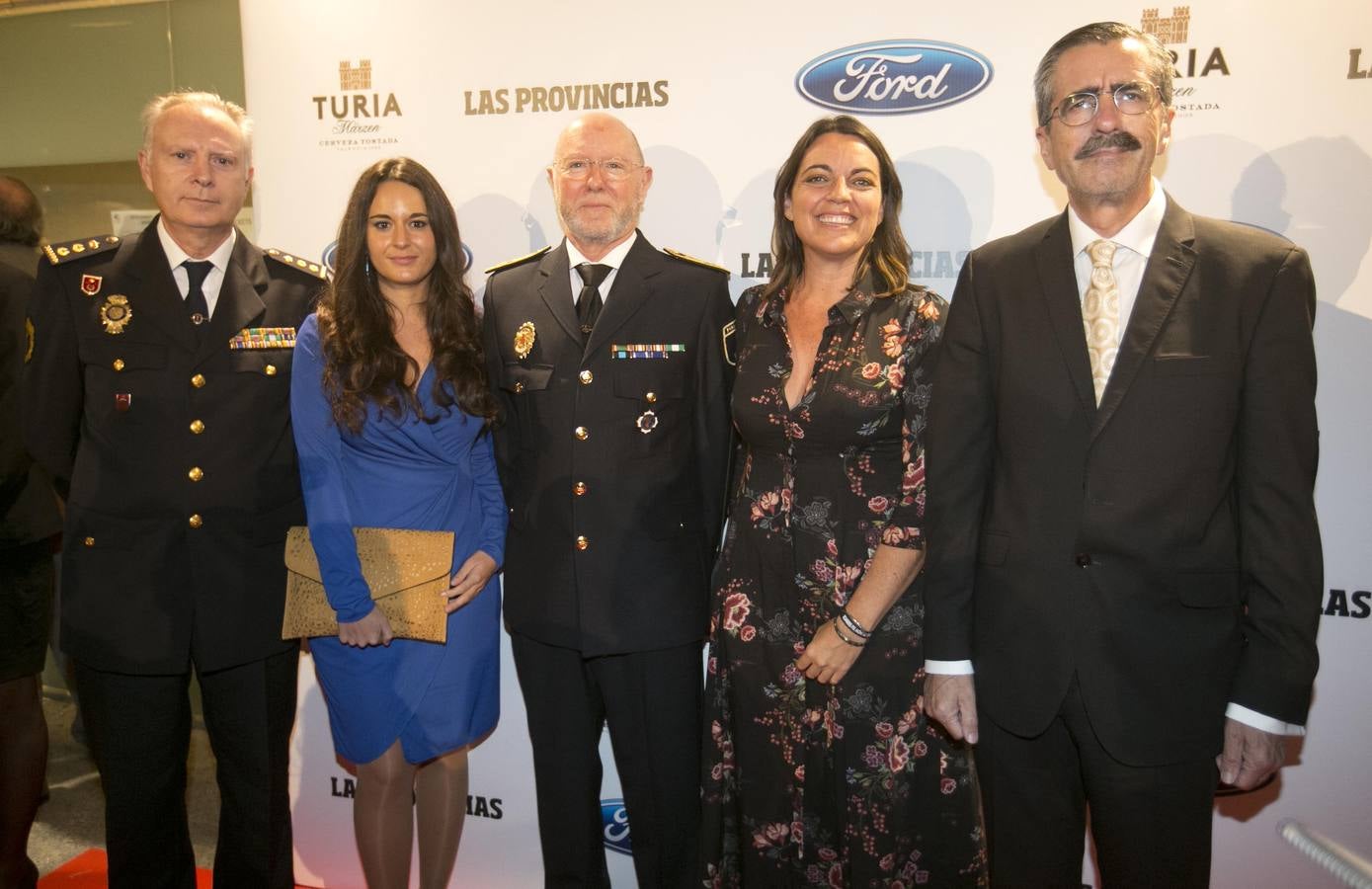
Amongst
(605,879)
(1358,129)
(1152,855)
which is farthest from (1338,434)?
(605,879)

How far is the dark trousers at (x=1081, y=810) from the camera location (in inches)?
74.0

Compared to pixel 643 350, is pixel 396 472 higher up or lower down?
lower down

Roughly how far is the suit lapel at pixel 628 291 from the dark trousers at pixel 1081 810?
1.28 meters

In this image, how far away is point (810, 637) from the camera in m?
2.32

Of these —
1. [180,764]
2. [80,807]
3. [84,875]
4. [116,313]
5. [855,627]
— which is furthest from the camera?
[80,807]

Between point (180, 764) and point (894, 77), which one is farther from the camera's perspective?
point (894, 77)

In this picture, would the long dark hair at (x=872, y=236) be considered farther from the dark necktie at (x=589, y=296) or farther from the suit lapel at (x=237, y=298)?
the suit lapel at (x=237, y=298)

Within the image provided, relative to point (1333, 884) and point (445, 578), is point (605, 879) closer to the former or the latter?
point (445, 578)

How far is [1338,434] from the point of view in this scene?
272cm

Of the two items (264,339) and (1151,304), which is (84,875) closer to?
(264,339)

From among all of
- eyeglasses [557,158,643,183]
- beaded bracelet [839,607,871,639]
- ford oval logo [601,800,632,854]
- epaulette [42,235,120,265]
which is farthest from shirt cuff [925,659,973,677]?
epaulette [42,235,120,265]

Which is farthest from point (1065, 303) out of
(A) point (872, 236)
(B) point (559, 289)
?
(B) point (559, 289)

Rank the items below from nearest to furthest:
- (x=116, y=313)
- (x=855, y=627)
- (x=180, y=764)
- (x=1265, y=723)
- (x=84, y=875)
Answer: (x=1265, y=723)
(x=855, y=627)
(x=116, y=313)
(x=180, y=764)
(x=84, y=875)

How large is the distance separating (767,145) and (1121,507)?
5.46 feet
